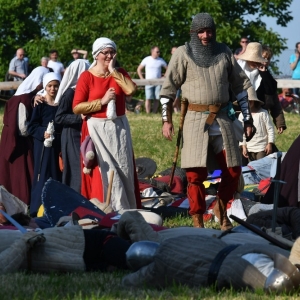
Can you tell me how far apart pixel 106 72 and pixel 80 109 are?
16.4 inches

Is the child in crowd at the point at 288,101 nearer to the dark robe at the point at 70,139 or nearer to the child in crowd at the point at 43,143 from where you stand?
the child in crowd at the point at 43,143

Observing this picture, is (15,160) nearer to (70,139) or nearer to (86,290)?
(70,139)

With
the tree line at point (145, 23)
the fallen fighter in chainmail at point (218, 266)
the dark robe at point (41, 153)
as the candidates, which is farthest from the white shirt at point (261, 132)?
the tree line at point (145, 23)

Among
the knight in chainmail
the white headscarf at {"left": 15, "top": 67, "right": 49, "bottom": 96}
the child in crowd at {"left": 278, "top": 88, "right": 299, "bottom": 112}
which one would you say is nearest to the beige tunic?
the knight in chainmail

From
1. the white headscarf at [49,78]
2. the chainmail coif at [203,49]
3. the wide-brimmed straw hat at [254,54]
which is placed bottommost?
the white headscarf at [49,78]

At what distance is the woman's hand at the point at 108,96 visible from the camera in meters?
9.70

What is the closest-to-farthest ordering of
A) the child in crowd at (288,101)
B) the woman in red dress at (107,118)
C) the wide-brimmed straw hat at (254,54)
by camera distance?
1. the woman in red dress at (107,118)
2. the wide-brimmed straw hat at (254,54)
3. the child in crowd at (288,101)

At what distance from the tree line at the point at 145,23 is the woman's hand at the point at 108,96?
24329 mm

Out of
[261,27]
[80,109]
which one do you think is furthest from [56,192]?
[261,27]

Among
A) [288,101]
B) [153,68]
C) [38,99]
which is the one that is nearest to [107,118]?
[38,99]

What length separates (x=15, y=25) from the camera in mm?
48812

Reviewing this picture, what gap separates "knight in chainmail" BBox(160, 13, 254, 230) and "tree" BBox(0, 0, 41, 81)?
39515 mm

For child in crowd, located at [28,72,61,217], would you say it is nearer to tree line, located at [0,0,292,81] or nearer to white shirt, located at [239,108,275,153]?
white shirt, located at [239,108,275,153]

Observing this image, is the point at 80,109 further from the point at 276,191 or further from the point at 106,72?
the point at 276,191
